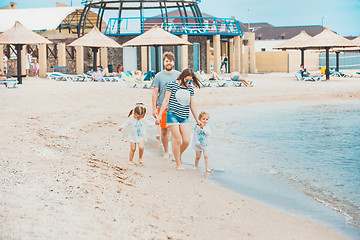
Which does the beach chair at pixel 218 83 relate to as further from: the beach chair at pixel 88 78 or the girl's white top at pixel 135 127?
the girl's white top at pixel 135 127

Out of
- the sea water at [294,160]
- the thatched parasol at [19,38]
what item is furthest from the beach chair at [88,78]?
the sea water at [294,160]

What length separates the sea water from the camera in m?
5.22

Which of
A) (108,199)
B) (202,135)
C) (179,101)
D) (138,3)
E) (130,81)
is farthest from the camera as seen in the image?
(138,3)

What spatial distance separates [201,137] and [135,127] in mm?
828

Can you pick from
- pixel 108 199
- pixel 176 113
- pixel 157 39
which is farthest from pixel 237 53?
pixel 108 199

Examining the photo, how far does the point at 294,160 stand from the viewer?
813 centimetres

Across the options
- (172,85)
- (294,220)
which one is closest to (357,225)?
(294,220)

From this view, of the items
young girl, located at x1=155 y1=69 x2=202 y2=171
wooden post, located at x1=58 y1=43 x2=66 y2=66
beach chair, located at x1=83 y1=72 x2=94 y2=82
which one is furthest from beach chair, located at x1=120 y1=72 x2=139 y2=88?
young girl, located at x1=155 y1=69 x2=202 y2=171

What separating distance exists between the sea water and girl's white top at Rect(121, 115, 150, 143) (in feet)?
3.46

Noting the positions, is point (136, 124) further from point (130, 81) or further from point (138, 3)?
point (138, 3)

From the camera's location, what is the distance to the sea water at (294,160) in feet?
17.1

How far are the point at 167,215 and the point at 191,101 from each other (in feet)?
6.75

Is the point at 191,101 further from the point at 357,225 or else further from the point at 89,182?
the point at 357,225

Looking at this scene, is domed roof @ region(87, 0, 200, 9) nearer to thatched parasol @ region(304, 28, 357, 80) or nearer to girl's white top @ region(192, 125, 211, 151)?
thatched parasol @ region(304, 28, 357, 80)
